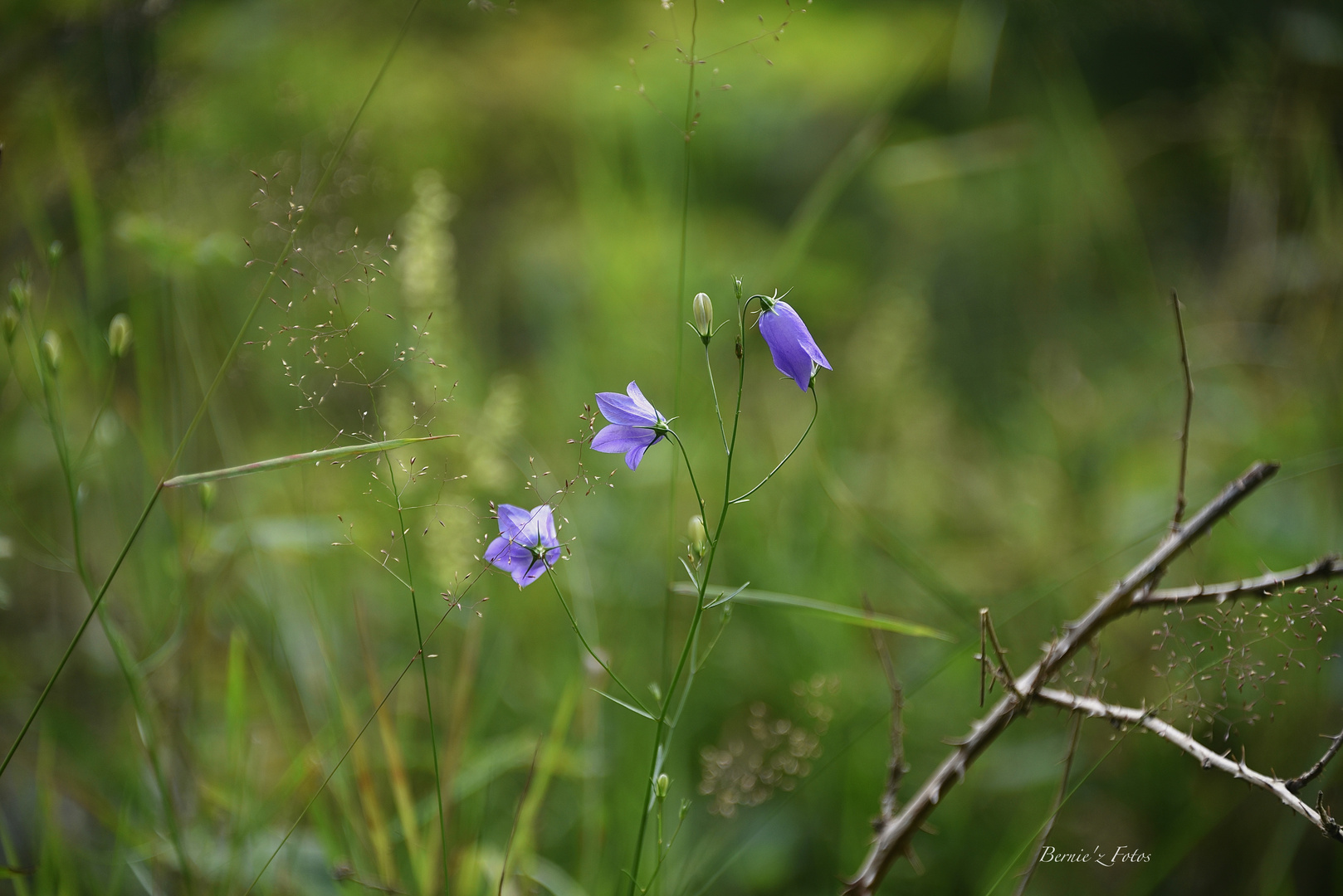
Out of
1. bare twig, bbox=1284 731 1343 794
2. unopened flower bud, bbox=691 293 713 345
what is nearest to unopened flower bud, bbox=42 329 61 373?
unopened flower bud, bbox=691 293 713 345

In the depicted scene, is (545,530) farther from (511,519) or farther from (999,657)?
(999,657)

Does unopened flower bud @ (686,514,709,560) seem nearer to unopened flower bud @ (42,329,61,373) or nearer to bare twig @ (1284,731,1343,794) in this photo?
bare twig @ (1284,731,1343,794)

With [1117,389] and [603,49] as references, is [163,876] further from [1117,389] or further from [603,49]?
[603,49]

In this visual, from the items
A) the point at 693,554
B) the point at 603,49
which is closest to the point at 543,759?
the point at 693,554

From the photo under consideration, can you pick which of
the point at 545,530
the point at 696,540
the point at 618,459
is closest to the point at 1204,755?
the point at 696,540
